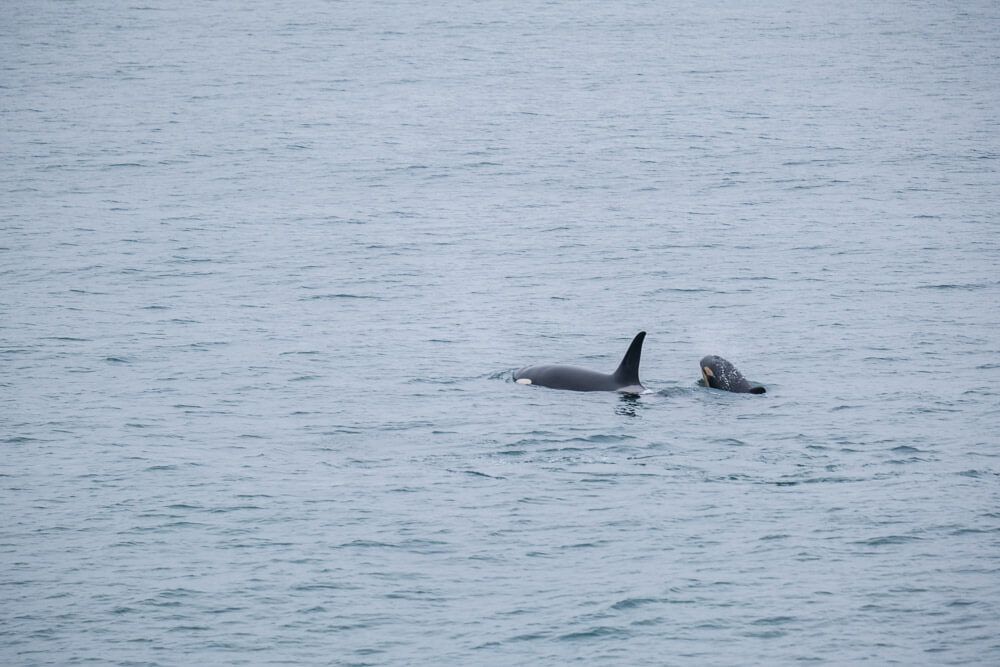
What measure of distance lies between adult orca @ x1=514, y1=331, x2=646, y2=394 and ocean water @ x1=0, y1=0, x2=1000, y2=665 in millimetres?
462

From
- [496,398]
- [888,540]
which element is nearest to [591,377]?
[496,398]

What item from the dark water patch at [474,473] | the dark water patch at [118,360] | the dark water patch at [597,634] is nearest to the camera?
the dark water patch at [597,634]

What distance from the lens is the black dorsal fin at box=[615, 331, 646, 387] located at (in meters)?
29.9

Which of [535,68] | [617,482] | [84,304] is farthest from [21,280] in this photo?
[535,68]

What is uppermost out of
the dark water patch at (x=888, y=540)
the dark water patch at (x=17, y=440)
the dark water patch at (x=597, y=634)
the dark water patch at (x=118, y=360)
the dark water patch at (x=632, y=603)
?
the dark water patch at (x=118, y=360)

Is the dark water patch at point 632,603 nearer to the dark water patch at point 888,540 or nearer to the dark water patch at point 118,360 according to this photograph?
the dark water patch at point 888,540

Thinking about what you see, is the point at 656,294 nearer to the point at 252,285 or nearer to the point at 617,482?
the point at 252,285

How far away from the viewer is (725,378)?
30609mm

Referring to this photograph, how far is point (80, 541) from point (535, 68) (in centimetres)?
10323

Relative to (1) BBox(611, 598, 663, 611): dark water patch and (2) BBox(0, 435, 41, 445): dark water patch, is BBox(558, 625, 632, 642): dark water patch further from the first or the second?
(2) BBox(0, 435, 41, 445): dark water patch

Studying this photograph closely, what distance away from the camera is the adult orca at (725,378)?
30.5 m

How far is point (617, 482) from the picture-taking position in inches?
992

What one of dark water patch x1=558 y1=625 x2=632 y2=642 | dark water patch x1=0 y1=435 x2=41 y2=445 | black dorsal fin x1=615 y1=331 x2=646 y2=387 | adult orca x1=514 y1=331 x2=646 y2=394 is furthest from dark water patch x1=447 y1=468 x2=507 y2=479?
dark water patch x1=0 y1=435 x2=41 y2=445

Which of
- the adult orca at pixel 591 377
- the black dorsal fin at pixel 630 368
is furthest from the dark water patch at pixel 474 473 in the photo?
the black dorsal fin at pixel 630 368
